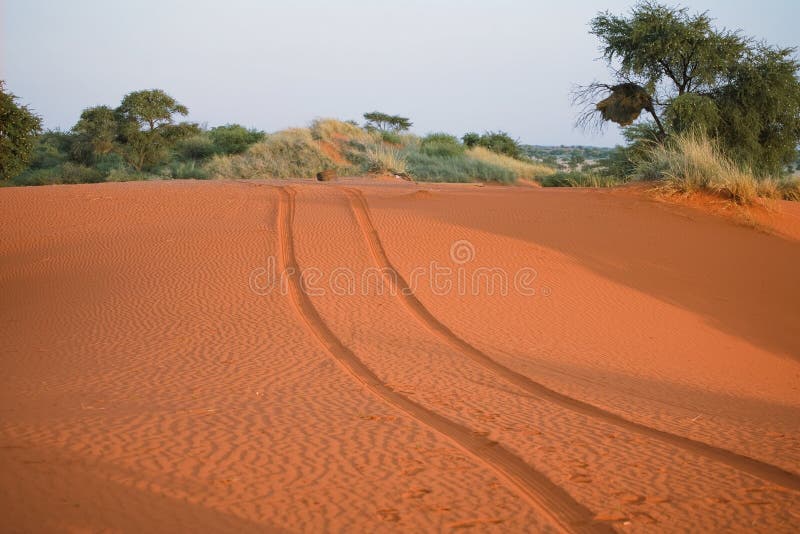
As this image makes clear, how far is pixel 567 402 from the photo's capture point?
214 inches

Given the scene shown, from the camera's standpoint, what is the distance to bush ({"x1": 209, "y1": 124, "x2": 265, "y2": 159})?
32281mm

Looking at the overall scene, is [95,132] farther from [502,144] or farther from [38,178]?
[502,144]

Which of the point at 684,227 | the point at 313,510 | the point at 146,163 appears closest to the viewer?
the point at 313,510

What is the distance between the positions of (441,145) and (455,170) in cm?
695

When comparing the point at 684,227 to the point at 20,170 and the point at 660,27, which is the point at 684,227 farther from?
the point at 20,170

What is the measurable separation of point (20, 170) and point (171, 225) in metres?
13.8

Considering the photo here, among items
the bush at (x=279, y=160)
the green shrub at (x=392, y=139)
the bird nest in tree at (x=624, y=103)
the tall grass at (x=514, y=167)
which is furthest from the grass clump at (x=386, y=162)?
the bird nest in tree at (x=624, y=103)

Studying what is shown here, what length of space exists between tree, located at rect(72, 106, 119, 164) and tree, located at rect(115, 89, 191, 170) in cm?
43

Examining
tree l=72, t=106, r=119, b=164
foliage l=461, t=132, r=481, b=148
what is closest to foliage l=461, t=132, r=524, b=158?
foliage l=461, t=132, r=481, b=148

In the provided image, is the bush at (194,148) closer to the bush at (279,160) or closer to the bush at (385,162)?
the bush at (279,160)

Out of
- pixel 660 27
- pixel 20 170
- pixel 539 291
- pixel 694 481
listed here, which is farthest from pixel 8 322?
pixel 660 27

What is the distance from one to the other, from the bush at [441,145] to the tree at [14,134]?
664 inches

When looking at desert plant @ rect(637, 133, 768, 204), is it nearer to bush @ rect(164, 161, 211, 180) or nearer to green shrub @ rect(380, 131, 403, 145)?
bush @ rect(164, 161, 211, 180)

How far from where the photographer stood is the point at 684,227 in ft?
38.6
